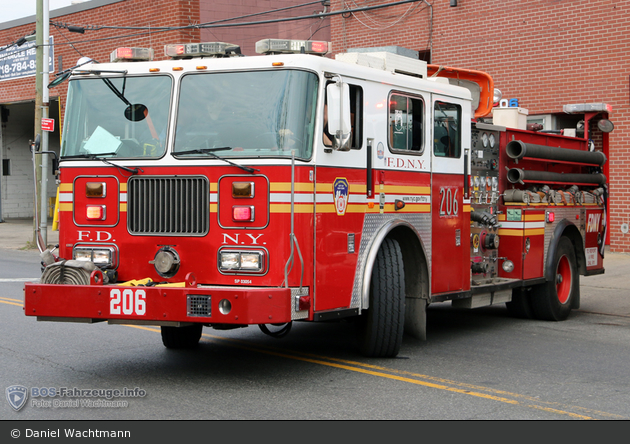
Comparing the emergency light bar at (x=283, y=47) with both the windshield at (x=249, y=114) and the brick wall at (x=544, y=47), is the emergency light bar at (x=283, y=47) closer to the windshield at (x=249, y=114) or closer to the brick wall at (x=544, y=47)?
the windshield at (x=249, y=114)

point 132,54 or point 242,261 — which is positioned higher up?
point 132,54

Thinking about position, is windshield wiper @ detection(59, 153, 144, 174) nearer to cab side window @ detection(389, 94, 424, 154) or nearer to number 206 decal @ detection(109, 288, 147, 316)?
number 206 decal @ detection(109, 288, 147, 316)

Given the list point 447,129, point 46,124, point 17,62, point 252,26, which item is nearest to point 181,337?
point 447,129

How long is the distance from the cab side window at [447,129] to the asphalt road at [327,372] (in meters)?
2.10

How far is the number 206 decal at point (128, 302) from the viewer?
21.0 feet

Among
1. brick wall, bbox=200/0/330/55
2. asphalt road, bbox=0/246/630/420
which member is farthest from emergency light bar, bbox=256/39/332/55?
brick wall, bbox=200/0/330/55

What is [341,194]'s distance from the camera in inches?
273

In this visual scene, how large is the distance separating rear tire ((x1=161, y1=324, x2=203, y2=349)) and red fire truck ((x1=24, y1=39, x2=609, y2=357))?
2cm

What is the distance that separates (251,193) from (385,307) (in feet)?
5.89
